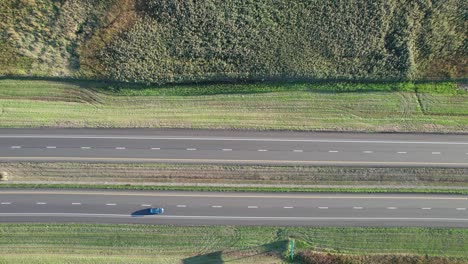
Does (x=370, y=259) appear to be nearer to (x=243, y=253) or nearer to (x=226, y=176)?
(x=243, y=253)

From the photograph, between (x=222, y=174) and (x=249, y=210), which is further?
(x=222, y=174)

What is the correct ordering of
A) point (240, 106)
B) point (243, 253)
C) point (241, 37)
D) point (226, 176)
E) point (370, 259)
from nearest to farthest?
point (370, 259)
point (243, 253)
point (241, 37)
point (226, 176)
point (240, 106)

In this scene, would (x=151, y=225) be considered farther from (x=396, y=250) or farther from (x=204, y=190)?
(x=396, y=250)

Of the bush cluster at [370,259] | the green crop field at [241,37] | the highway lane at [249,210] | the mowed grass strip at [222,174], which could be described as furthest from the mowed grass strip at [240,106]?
the bush cluster at [370,259]

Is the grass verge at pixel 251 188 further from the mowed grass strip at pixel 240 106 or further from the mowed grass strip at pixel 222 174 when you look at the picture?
the mowed grass strip at pixel 240 106

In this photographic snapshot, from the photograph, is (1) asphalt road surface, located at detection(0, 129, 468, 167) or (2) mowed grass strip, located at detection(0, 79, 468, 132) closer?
(1) asphalt road surface, located at detection(0, 129, 468, 167)

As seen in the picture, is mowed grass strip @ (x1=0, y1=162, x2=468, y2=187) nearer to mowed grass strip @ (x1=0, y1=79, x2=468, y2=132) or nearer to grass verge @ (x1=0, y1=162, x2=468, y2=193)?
grass verge @ (x1=0, y1=162, x2=468, y2=193)

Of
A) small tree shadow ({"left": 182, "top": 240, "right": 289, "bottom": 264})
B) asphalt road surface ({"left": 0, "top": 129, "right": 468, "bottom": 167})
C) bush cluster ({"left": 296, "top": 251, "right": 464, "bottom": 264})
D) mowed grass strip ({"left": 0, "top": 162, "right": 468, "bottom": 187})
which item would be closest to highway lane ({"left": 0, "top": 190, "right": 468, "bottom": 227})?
mowed grass strip ({"left": 0, "top": 162, "right": 468, "bottom": 187})

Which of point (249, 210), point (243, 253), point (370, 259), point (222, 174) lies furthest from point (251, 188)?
point (370, 259)
